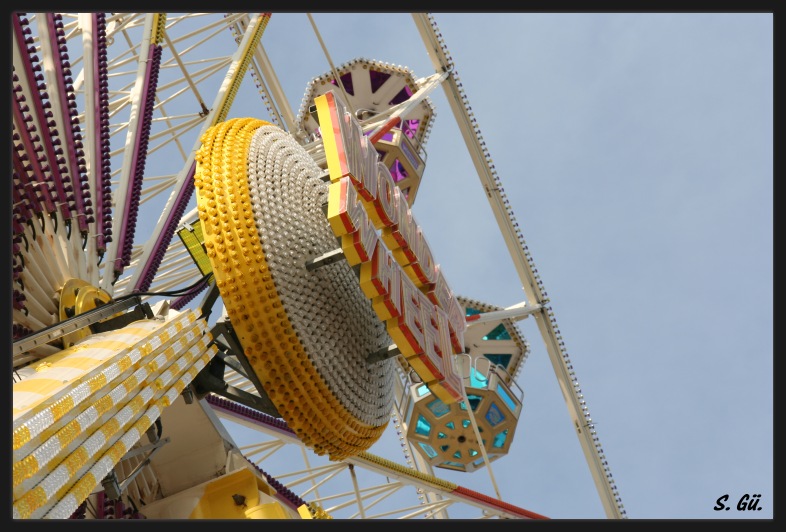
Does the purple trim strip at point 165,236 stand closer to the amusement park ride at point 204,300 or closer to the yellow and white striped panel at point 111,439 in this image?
the amusement park ride at point 204,300

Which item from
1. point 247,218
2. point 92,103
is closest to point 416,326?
point 247,218

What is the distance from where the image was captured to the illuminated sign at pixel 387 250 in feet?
38.4

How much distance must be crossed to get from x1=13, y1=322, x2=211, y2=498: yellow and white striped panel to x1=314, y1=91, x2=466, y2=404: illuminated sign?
2.08 m

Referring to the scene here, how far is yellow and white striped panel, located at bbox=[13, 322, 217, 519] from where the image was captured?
266 inches

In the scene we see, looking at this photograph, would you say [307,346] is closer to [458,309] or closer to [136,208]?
[136,208]

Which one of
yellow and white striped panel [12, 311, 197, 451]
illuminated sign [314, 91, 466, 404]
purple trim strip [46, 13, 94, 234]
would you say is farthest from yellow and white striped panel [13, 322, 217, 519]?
purple trim strip [46, 13, 94, 234]

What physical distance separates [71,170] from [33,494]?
5657 millimetres

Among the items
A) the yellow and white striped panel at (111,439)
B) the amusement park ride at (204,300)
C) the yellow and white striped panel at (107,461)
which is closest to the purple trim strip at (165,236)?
the amusement park ride at (204,300)

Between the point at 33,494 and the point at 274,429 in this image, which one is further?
the point at 274,429

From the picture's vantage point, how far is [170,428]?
12.6m

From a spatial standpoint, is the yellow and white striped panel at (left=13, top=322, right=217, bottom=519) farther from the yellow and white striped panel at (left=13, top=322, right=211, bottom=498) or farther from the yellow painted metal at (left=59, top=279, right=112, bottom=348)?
the yellow painted metal at (left=59, top=279, right=112, bottom=348)

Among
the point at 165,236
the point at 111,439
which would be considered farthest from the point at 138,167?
the point at 111,439

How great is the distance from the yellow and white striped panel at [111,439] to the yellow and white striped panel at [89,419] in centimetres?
2

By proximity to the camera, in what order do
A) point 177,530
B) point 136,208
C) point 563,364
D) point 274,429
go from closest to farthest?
point 177,530 < point 136,208 < point 274,429 < point 563,364
